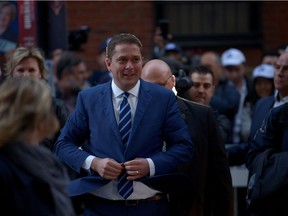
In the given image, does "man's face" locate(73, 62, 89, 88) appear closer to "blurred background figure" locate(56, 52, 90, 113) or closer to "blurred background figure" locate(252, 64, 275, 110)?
"blurred background figure" locate(56, 52, 90, 113)

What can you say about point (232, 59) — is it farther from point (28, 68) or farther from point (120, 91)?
point (120, 91)

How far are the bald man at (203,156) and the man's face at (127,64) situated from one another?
32.2 inches

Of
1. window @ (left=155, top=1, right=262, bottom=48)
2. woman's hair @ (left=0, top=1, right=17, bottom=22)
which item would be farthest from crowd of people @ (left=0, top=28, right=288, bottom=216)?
window @ (left=155, top=1, right=262, bottom=48)

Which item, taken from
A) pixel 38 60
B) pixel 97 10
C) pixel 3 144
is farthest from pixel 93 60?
pixel 3 144

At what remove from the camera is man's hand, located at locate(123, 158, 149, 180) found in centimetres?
498

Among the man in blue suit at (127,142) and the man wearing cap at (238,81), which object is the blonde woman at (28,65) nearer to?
the man in blue suit at (127,142)

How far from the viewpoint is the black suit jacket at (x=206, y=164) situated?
19.9ft

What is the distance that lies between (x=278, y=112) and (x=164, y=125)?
2.94 feet

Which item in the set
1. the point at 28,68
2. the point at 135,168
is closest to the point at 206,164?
the point at 135,168

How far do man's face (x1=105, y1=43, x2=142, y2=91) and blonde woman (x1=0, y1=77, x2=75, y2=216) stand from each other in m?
1.44

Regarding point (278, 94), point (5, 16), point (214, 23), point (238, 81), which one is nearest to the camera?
point (278, 94)

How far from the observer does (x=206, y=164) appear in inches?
Result: 242

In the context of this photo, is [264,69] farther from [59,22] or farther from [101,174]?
[101,174]

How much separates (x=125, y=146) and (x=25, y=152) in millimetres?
1445
